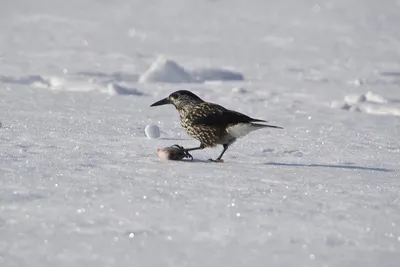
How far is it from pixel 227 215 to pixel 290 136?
3561 mm

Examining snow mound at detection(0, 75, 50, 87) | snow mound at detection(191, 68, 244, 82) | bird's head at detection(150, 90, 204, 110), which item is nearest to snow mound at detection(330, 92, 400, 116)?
snow mound at detection(191, 68, 244, 82)

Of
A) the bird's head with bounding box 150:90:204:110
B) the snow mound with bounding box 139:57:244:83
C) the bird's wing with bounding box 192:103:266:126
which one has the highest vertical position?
the bird's wing with bounding box 192:103:266:126

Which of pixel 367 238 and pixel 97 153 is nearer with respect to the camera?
pixel 367 238

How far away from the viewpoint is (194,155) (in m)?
6.67

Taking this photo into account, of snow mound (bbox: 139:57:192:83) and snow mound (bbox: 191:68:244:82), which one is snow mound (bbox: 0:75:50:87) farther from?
snow mound (bbox: 191:68:244:82)

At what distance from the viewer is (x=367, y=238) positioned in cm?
390

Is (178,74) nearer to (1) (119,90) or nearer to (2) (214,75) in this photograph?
(2) (214,75)

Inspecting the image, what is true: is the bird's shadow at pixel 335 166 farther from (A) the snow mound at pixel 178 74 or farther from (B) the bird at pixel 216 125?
(A) the snow mound at pixel 178 74

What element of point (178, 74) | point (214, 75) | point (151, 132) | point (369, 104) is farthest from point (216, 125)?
point (214, 75)

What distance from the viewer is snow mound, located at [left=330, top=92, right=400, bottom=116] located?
9805 mm

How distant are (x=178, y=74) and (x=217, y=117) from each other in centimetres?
506

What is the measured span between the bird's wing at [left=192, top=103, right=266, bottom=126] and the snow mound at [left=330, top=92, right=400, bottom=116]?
145 inches

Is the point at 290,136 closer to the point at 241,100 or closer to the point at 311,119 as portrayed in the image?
the point at 311,119

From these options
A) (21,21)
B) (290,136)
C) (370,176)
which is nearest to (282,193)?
(370,176)
